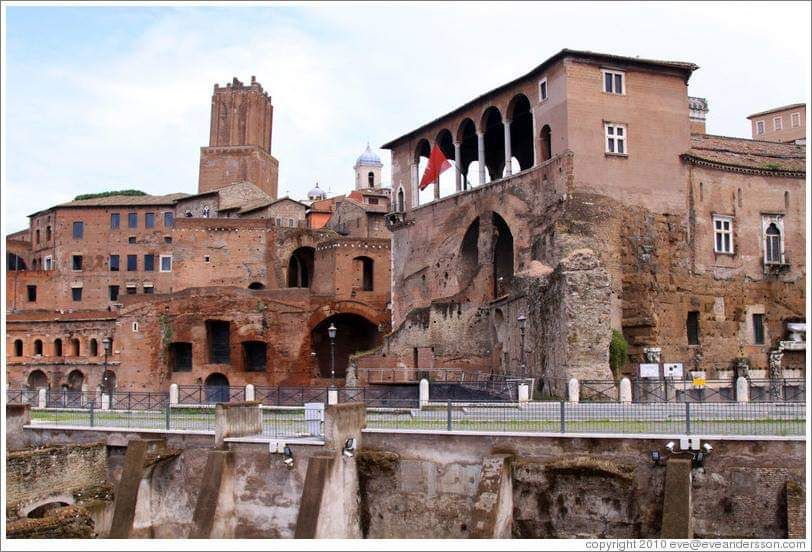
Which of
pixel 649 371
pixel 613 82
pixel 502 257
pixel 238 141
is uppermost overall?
pixel 238 141

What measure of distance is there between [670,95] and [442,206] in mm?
12950

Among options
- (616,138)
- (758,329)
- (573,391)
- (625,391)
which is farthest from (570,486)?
(758,329)

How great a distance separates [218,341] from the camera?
5516 centimetres

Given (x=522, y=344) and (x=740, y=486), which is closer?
(x=740, y=486)

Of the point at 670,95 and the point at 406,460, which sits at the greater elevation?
the point at 670,95

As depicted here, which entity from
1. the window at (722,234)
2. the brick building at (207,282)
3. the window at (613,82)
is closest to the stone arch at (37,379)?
the brick building at (207,282)

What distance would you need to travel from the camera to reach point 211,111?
3231 inches

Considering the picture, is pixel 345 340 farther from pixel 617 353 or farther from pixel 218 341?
pixel 617 353

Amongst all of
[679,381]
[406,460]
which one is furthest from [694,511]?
[679,381]

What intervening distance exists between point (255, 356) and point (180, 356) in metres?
4.44

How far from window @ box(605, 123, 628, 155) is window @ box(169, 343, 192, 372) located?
2861 centimetres

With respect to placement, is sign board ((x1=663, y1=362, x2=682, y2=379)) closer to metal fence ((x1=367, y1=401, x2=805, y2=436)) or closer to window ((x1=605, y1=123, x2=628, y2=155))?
window ((x1=605, y1=123, x2=628, y2=155))

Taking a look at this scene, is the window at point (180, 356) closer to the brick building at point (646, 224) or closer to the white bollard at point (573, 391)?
the brick building at point (646, 224)

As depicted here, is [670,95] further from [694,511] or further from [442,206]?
[694,511]
